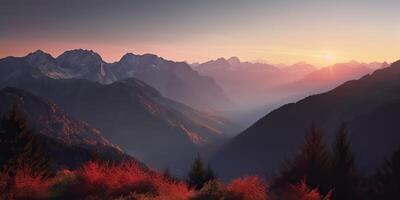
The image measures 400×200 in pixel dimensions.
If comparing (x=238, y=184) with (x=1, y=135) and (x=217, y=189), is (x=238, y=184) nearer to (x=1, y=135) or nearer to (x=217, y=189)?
(x=217, y=189)

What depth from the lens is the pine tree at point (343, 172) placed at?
35344 mm

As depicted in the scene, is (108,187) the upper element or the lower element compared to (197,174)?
upper

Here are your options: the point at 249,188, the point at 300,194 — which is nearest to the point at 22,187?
the point at 249,188

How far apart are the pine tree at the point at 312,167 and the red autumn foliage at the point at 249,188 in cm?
1678

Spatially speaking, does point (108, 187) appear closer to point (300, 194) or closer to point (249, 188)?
point (249, 188)

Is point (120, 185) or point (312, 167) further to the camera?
point (312, 167)

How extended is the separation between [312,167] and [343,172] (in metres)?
3.72

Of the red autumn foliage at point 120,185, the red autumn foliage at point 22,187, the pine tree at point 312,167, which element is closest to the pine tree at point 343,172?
the pine tree at point 312,167

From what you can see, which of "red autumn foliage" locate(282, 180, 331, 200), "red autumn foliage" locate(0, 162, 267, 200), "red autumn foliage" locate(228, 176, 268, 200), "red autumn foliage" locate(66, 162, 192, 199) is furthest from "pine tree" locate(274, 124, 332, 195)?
"red autumn foliage" locate(66, 162, 192, 199)

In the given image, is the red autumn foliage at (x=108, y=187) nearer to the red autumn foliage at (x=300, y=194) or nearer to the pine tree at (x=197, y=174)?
the red autumn foliage at (x=300, y=194)

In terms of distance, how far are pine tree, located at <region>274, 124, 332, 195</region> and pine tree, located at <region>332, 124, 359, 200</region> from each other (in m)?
0.88

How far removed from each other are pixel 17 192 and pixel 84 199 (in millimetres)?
2523

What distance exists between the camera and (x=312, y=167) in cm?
3488

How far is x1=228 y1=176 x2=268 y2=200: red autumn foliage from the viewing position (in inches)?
623
